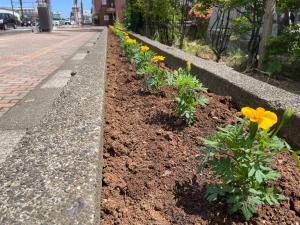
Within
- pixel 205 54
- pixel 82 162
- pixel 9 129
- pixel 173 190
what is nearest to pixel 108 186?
pixel 82 162

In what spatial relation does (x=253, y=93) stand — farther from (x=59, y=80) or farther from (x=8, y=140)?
(x=59, y=80)

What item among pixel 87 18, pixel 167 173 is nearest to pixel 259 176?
pixel 167 173

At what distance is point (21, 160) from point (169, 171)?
2.56 feet

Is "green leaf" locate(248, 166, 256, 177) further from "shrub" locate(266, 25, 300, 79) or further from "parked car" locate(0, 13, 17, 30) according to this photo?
"parked car" locate(0, 13, 17, 30)

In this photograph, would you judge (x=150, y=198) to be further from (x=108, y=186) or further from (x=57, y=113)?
(x=57, y=113)

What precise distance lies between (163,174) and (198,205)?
Result: 32 centimetres

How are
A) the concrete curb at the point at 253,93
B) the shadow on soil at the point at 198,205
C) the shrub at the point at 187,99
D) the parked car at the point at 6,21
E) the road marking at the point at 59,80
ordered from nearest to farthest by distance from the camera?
the shadow on soil at the point at 198,205
the concrete curb at the point at 253,93
the shrub at the point at 187,99
the road marking at the point at 59,80
the parked car at the point at 6,21

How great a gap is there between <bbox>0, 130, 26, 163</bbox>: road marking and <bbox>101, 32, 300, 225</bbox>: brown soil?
0.84 m

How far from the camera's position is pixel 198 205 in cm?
163

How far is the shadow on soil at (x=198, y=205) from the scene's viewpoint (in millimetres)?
1538

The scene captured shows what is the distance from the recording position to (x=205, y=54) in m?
11.7

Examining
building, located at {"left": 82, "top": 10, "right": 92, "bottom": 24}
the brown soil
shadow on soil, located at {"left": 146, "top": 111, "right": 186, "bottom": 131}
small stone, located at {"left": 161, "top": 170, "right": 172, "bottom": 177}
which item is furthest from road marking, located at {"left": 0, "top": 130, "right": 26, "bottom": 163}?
building, located at {"left": 82, "top": 10, "right": 92, "bottom": 24}

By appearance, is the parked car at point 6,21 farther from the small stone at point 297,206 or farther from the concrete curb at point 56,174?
the small stone at point 297,206

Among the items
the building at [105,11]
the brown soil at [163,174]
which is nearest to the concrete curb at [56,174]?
the brown soil at [163,174]
